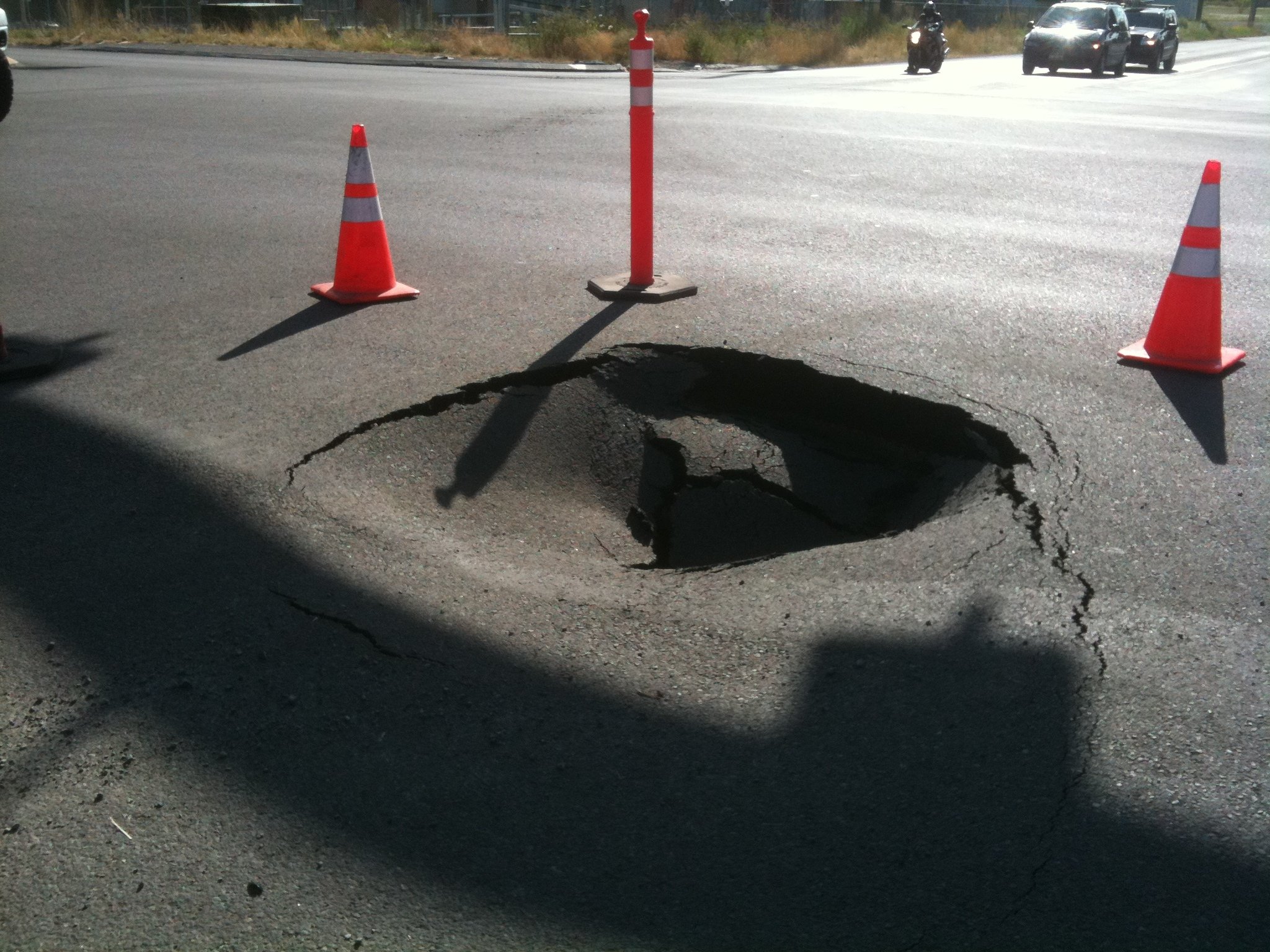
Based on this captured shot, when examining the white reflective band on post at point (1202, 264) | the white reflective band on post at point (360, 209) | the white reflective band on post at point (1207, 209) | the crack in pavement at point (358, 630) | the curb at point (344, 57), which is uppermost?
the curb at point (344, 57)

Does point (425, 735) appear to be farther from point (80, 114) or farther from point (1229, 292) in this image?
point (80, 114)

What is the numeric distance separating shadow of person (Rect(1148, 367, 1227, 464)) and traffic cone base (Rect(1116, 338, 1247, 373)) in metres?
0.02

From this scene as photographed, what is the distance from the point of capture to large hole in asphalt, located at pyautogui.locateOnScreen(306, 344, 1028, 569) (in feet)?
A: 13.1

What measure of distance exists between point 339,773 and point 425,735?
0.21m

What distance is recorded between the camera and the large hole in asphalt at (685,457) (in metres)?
4.00

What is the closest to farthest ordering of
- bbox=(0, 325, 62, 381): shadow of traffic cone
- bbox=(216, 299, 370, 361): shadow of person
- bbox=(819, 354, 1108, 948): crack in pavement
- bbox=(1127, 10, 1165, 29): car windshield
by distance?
bbox=(819, 354, 1108, 948): crack in pavement
bbox=(0, 325, 62, 381): shadow of traffic cone
bbox=(216, 299, 370, 361): shadow of person
bbox=(1127, 10, 1165, 29): car windshield

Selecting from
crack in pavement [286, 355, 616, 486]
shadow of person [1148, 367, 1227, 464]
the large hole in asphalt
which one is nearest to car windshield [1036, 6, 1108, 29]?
shadow of person [1148, 367, 1227, 464]

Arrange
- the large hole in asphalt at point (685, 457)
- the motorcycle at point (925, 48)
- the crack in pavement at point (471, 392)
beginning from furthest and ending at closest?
the motorcycle at point (925, 48) → the crack in pavement at point (471, 392) → the large hole in asphalt at point (685, 457)

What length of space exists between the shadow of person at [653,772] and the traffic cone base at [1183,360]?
2406 millimetres

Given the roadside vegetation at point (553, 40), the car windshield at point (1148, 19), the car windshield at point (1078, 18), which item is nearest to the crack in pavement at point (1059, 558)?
the roadside vegetation at point (553, 40)

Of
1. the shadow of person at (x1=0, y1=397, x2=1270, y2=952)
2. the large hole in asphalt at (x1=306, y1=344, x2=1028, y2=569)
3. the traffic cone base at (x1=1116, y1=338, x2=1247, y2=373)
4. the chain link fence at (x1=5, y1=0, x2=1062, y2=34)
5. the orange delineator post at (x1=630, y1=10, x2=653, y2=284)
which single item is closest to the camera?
the shadow of person at (x1=0, y1=397, x2=1270, y2=952)

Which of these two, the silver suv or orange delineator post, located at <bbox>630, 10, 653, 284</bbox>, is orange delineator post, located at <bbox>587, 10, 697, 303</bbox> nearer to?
orange delineator post, located at <bbox>630, 10, 653, 284</bbox>

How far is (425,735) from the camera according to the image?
263cm

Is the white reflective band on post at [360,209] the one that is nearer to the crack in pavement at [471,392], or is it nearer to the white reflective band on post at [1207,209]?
the crack in pavement at [471,392]
